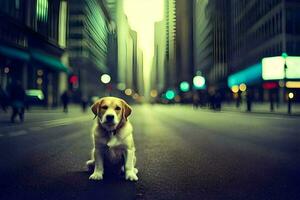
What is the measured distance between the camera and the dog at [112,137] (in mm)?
3992

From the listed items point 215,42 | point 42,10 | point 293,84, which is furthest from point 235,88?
point 42,10

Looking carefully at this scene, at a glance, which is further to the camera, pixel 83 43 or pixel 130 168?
pixel 83 43

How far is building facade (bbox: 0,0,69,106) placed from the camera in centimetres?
3266

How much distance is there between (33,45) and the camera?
38.4 m

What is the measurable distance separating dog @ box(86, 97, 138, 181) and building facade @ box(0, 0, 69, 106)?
28.9m

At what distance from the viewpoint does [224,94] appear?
93.5 metres

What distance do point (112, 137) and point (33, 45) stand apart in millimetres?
36820

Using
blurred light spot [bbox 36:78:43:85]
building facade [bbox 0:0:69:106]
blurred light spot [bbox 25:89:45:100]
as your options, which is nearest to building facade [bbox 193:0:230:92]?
building facade [bbox 0:0:69:106]

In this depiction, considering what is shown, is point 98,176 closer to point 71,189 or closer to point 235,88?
point 71,189

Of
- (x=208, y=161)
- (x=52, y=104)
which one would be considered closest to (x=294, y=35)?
(x=52, y=104)

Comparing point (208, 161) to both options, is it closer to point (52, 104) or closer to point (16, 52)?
point (16, 52)

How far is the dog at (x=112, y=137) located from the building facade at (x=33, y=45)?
2890 cm

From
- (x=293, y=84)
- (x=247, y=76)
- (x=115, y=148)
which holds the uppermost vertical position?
(x=247, y=76)

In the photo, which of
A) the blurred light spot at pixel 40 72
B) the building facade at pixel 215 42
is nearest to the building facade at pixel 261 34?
the building facade at pixel 215 42
